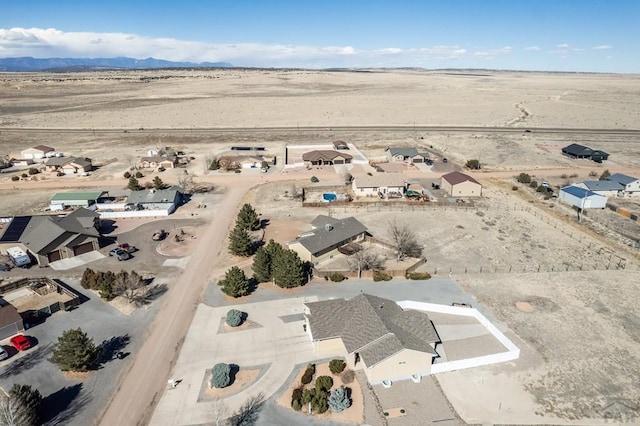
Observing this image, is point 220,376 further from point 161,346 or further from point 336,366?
point 336,366

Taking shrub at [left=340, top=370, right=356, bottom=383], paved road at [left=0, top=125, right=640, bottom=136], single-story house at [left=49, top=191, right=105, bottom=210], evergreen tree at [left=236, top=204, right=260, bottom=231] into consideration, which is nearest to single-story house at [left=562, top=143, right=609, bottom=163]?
paved road at [left=0, top=125, right=640, bottom=136]

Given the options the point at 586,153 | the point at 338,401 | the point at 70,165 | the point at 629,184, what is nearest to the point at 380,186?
the point at 629,184

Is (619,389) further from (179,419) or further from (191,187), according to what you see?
(191,187)

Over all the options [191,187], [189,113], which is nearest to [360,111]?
[189,113]

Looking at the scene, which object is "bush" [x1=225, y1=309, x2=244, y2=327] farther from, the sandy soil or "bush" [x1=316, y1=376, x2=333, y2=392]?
"bush" [x1=316, y1=376, x2=333, y2=392]

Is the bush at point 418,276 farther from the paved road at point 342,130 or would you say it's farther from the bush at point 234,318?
the paved road at point 342,130

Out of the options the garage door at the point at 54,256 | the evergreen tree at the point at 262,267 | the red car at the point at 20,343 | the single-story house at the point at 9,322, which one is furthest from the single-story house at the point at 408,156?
the red car at the point at 20,343
